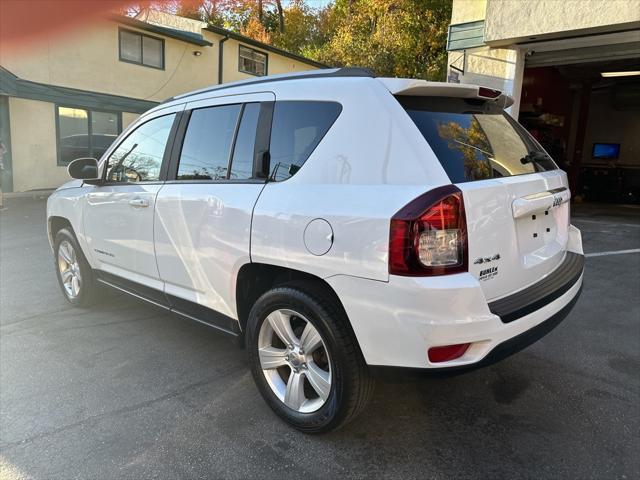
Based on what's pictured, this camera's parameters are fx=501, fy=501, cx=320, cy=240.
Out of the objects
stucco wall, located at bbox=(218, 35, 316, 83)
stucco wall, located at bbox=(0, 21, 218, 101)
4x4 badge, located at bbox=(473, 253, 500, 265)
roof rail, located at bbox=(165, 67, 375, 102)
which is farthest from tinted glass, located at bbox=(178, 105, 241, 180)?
stucco wall, located at bbox=(218, 35, 316, 83)

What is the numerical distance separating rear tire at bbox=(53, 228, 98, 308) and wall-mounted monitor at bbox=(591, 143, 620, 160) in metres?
19.8

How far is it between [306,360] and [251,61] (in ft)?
64.8

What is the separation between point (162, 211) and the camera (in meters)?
3.50

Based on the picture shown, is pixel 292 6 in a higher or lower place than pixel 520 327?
higher

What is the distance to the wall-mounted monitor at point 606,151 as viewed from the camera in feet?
62.7

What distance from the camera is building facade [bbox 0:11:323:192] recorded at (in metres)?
13.6

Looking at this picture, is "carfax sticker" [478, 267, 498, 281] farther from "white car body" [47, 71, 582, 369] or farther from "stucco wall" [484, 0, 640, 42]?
"stucco wall" [484, 0, 640, 42]

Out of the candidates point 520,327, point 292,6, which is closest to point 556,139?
point 520,327

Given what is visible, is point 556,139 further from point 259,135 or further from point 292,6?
point 292,6

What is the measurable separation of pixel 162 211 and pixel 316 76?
145 cm

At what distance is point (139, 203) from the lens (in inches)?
146

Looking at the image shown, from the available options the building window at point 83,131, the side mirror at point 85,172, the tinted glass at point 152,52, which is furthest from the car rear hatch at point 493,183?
the tinted glass at point 152,52

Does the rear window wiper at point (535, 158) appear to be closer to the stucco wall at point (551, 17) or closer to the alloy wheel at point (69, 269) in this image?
the alloy wheel at point (69, 269)

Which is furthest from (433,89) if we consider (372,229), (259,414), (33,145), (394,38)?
(394,38)
